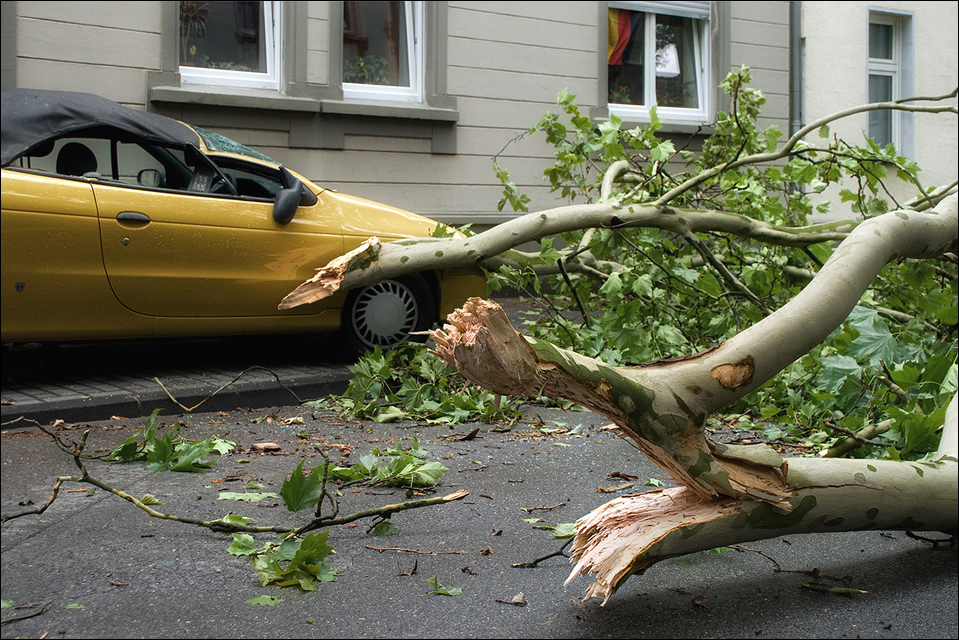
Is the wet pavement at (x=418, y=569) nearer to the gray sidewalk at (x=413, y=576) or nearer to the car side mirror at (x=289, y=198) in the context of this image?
the gray sidewalk at (x=413, y=576)

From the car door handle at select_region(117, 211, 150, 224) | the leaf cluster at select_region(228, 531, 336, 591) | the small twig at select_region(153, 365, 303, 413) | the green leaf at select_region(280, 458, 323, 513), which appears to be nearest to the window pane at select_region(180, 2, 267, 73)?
the car door handle at select_region(117, 211, 150, 224)

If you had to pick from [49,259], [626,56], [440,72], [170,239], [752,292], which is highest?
[626,56]

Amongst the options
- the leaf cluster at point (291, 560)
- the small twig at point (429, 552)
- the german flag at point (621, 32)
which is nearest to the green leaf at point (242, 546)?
the leaf cluster at point (291, 560)

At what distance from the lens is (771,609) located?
2260 millimetres

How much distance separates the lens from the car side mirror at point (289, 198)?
4934 mm

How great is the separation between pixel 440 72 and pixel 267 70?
75.7 inches

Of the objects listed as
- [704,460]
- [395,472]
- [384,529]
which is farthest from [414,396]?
[704,460]

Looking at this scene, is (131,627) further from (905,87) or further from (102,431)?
(905,87)

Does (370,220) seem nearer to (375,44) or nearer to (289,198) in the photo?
(289,198)

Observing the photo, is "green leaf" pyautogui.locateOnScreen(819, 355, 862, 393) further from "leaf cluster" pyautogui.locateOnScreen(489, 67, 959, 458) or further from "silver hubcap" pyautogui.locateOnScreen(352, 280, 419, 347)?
"silver hubcap" pyautogui.locateOnScreen(352, 280, 419, 347)

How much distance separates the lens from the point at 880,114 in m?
12.4

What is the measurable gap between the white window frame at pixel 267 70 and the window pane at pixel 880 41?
915cm

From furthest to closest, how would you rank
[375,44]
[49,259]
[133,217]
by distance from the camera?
[375,44] → [133,217] → [49,259]

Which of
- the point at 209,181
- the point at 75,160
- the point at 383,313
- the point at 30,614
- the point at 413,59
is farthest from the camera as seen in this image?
the point at 413,59
